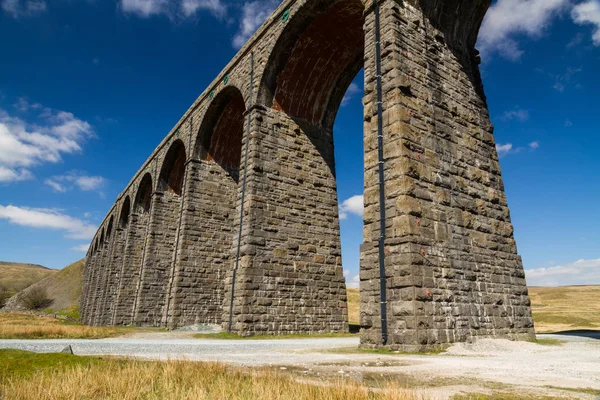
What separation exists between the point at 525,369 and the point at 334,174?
36.7ft

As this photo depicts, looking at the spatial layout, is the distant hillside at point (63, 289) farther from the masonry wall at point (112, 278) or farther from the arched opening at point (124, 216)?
the masonry wall at point (112, 278)

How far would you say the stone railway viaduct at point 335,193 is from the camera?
24.3ft

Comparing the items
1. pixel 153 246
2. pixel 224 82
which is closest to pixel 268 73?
pixel 224 82

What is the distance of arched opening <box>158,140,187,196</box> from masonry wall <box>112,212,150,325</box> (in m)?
2.75

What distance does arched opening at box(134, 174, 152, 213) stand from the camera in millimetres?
27812

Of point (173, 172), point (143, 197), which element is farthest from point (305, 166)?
point (143, 197)

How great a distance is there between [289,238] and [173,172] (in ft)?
43.7

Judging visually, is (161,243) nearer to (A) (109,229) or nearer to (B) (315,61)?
(B) (315,61)

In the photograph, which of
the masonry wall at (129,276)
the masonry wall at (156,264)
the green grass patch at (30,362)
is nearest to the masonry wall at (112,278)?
the masonry wall at (129,276)

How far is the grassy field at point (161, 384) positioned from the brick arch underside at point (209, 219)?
13.3m

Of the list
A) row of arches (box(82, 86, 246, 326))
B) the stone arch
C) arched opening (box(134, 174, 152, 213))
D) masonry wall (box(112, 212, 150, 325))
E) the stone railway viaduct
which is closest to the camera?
the stone railway viaduct

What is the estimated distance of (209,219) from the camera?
18.3m

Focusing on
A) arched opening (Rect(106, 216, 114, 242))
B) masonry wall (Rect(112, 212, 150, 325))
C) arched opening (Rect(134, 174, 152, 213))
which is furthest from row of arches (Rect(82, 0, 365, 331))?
arched opening (Rect(106, 216, 114, 242))

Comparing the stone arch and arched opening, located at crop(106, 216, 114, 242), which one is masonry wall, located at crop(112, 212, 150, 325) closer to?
arched opening, located at crop(106, 216, 114, 242)
